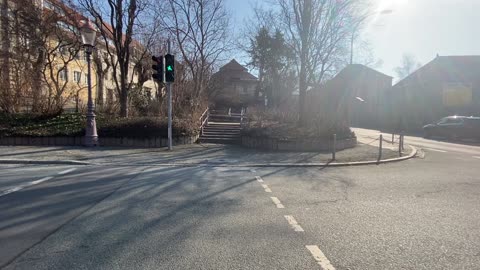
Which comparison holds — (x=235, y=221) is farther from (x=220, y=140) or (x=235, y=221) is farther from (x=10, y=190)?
(x=220, y=140)

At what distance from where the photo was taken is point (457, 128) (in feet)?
89.9

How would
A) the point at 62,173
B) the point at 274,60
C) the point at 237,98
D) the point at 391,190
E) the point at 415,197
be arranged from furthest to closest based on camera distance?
the point at 237,98 → the point at 274,60 → the point at 62,173 → the point at 391,190 → the point at 415,197

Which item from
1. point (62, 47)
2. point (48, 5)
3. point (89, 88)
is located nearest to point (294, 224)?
point (89, 88)

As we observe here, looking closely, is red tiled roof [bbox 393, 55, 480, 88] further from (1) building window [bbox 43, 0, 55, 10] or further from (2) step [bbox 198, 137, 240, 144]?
(1) building window [bbox 43, 0, 55, 10]

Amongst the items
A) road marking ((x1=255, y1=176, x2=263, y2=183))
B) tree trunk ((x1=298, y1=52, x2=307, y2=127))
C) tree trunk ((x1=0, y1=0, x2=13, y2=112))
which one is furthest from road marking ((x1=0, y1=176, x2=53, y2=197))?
tree trunk ((x1=298, y1=52, x2=307, y2=127))

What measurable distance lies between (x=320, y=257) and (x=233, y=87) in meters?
65.4

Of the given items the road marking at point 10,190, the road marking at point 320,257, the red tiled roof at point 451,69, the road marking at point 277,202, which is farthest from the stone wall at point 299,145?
the red tiled roof at point 451,69

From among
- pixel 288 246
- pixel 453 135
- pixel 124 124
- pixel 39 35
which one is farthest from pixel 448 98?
pixel 288 246

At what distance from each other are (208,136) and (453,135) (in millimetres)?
19545

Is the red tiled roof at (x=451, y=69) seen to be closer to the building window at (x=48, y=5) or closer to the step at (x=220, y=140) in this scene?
the step at (x=220, y=140)

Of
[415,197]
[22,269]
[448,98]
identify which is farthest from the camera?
[448,98]

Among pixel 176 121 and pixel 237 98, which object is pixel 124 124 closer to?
pixel 176 121

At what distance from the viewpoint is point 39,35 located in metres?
27.1

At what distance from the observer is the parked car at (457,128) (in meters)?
26.7
